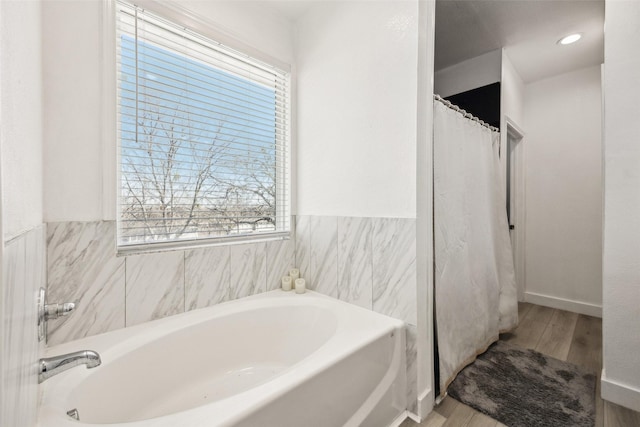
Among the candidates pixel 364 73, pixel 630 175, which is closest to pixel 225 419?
pixel 364 73

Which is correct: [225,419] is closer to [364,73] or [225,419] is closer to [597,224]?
[364,73]

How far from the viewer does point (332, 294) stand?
1.87 meters

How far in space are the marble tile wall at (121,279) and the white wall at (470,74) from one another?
103 inches

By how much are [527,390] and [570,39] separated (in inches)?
111

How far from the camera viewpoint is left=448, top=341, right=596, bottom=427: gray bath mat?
1.45m

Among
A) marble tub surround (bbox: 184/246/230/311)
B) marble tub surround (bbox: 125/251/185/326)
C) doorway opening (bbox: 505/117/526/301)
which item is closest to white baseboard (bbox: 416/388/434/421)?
marble tub surround (bbox: 184/246/230/311)

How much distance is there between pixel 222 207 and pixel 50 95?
924mm

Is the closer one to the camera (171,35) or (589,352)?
(171,35)

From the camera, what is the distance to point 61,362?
2.71 feet

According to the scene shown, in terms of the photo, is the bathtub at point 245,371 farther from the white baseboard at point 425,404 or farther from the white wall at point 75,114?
the white wall at point 75,114

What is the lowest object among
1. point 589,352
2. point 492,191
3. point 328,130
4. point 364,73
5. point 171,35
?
point 589,352

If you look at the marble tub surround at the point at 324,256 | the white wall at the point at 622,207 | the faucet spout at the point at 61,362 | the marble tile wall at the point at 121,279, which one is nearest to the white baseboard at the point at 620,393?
the white wall at the point at 622,207

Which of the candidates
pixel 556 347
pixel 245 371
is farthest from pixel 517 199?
pixel 245 371

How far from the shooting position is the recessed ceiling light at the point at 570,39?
2324 millimetres
